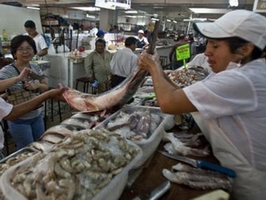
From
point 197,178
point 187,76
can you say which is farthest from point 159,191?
point 187,76

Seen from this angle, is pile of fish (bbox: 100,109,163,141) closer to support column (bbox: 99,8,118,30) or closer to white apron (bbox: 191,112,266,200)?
white apron (bbox: 191,112,266,200)

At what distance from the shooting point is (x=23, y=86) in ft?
7.89

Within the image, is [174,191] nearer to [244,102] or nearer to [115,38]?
[244,102]

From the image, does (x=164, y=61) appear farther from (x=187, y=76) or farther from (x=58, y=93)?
(x=58, y=93)

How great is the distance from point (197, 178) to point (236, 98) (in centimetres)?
41

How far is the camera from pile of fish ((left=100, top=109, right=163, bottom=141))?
1.24 metres

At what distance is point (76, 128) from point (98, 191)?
28.4 inches

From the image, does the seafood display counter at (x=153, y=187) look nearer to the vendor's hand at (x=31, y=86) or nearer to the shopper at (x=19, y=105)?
the shopper at (x=19, y=105)

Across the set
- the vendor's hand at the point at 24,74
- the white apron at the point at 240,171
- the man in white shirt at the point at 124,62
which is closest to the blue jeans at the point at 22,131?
the vendor's hand at the point at 24,74

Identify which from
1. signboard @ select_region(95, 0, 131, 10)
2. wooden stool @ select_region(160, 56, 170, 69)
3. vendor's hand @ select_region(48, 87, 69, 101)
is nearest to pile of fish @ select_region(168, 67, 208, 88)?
vendor's hand @ select_region(48, 87, 69, 101)

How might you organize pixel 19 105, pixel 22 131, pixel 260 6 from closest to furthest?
pixel 19 105 < pixel 22 131 < pixel 260 6

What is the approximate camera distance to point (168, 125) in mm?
1600

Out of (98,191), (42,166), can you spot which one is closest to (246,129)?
(98,191)

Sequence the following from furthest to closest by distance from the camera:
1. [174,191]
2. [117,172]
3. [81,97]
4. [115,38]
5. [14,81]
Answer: [115,38] → [14,81] → [81,97] → [174,191] → [117,172]
